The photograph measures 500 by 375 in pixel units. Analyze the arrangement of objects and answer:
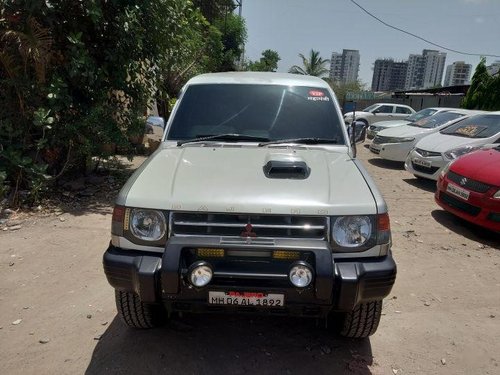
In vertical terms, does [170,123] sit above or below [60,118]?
above

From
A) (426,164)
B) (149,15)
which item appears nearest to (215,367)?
(149,15)

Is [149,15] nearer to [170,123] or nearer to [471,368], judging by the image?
[170,123]

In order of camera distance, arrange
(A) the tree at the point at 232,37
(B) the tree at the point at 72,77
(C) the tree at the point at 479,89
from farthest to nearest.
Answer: (A) the tree at the point at 232,37 < (C) the tree at the point at 479,89 < (B) the tree at the point at 72,77

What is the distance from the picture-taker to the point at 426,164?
8.13 meters

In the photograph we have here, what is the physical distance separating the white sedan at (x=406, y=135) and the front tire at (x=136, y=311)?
8.77 metres

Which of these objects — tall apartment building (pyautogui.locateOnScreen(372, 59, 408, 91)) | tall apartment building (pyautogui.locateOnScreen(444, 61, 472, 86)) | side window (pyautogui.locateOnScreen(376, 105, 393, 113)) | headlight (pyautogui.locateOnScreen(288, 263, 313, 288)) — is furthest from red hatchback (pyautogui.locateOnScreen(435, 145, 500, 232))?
tall apartment building (pyautogui.locateOnScreen(372, 59, 408, 91))

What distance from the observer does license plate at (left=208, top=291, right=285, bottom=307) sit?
2.29m

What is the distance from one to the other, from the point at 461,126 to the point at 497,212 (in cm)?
453

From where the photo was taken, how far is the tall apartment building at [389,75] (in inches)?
2404

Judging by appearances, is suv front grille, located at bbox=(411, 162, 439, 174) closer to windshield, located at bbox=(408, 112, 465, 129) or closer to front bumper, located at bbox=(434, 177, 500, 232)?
front bumper, located at bbox=(434, 177, 500, 232)

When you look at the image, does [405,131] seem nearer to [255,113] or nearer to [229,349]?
[255,113]

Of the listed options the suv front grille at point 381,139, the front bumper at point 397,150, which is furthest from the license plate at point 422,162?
the suv front grille at point 381,139

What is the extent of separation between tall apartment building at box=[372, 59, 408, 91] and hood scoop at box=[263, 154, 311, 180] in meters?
63.3

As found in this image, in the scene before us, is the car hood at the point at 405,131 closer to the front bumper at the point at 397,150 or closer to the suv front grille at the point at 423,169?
the front bumper at the point at 397,150
